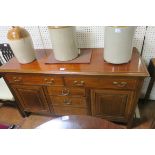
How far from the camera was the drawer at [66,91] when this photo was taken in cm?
120

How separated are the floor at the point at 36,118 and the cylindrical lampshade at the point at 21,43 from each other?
2.43ft

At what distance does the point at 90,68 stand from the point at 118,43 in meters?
0.27

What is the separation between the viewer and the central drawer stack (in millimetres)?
1200

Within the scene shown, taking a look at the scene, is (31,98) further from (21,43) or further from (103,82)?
(103,82)

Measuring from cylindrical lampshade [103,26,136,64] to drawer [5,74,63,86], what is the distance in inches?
17.5

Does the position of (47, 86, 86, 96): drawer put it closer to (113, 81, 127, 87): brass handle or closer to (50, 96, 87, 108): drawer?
(50, 96, 87, 108): drawer

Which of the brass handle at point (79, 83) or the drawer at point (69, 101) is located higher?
the brass handle at point (79, 83)

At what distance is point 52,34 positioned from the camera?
104 cm

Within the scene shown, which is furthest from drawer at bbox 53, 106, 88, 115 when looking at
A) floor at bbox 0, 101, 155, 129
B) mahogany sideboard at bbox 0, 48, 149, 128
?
floor at bbox 0, 101, 155, 129

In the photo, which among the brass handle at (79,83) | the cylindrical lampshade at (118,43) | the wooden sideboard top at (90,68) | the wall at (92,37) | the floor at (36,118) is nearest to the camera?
the cylindrical lampshade at (118,43)

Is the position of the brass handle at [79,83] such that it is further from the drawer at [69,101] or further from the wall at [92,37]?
the wall at [92,37]

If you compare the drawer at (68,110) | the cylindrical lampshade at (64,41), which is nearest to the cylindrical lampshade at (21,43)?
the cylindrical lampshade at (64,41)

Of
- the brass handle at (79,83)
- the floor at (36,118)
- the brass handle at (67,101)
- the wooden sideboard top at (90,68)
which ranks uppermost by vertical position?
the wooden sideboard top at (90,68)
